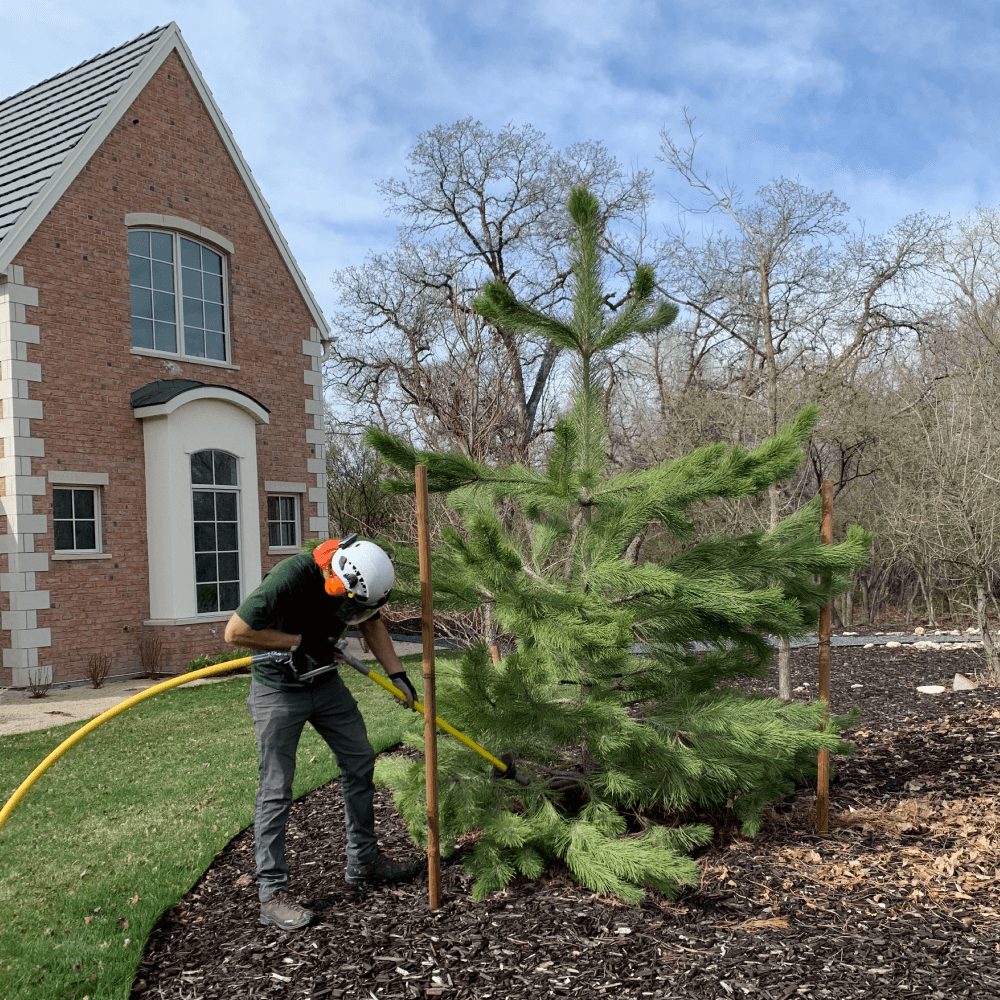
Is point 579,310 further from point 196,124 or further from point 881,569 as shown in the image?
point 881,569

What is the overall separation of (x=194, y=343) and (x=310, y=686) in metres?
9.80

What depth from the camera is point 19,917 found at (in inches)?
158

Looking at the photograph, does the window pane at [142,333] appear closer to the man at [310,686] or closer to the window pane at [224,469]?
the window pane at [224,469]

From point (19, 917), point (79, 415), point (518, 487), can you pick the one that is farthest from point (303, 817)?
point (79, 415)

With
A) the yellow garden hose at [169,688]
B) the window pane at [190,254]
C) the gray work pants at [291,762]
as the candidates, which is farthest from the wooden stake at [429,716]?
the window pane at [190,254]

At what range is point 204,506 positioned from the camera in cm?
1228

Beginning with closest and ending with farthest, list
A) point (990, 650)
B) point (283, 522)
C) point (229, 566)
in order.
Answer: point (990, 650) < point (229, 566) < point (283, 522)

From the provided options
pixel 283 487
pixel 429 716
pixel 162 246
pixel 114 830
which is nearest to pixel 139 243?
pixel 162 246

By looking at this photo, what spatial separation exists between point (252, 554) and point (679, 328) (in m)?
10.9

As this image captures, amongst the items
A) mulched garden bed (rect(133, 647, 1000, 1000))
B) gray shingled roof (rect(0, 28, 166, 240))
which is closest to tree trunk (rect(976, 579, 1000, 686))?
mulched garden bed (rect(133, 647, 1000, 1000))

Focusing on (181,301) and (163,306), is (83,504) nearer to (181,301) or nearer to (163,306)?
(163,306)

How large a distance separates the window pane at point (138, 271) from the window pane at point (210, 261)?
90cm

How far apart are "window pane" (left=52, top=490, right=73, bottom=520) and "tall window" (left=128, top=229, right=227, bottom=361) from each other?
2152mm

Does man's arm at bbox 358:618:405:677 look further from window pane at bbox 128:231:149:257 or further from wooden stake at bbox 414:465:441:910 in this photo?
window pane at bbox 128:231:149:257
